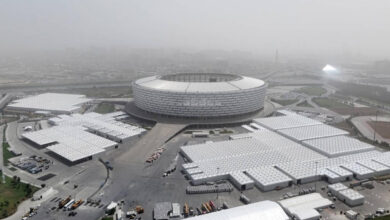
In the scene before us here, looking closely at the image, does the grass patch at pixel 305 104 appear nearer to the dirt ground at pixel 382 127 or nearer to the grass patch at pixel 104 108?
the dirt ground at pixel 382 127

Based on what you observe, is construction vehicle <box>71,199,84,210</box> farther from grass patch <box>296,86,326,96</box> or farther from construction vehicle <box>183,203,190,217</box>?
grass patch <box>296,86,326,96</box>

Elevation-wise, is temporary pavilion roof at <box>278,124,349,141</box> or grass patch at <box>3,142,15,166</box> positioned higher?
temporary pavilion roof at <box>278,124,349,141</box>

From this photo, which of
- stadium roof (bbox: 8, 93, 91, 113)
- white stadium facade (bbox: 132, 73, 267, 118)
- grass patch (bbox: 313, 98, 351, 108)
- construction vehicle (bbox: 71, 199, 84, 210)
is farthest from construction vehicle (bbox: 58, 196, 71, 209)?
grass patch (bbox: 313, 98, 351, 108)

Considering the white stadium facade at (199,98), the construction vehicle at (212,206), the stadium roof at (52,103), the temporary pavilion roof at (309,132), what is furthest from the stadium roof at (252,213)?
the stadium roof at (52,103)

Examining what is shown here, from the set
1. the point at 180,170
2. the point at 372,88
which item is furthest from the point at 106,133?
the point at 372,88

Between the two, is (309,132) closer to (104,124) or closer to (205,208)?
(205,208)

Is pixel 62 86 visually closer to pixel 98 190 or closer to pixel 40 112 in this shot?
pixel 40 112
